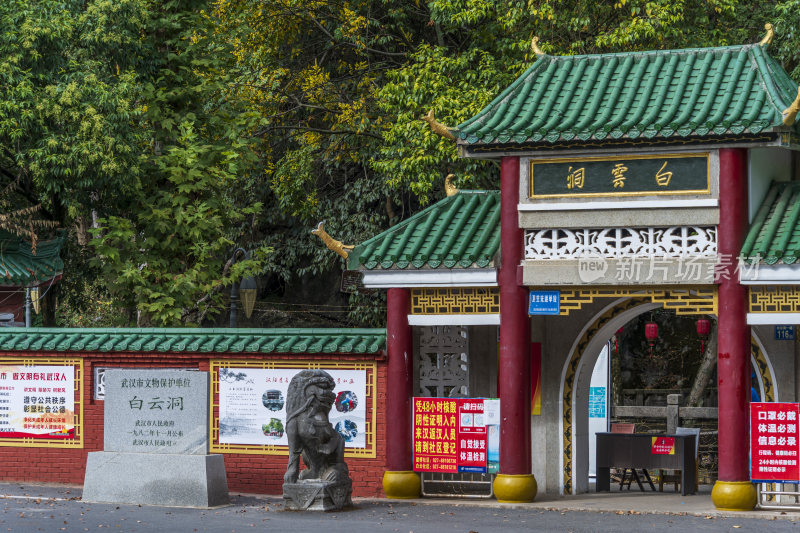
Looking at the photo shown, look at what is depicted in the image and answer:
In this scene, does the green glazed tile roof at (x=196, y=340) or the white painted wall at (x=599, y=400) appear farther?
the white painted wall at (x=599, y=400)

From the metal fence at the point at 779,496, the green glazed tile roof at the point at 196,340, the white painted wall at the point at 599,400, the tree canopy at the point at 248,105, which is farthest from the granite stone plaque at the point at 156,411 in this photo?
the white painted wall at the point at 599,400

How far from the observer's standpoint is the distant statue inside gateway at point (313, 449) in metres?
13.9

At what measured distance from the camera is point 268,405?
15.9 m

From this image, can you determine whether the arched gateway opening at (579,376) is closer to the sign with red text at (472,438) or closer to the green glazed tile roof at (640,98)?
the sign with red text at (472,438)

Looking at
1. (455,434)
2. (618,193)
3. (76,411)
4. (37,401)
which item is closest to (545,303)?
(618,193)

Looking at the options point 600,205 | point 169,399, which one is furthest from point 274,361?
point 600,205

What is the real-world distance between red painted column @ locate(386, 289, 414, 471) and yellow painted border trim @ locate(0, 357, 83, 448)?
4.61m

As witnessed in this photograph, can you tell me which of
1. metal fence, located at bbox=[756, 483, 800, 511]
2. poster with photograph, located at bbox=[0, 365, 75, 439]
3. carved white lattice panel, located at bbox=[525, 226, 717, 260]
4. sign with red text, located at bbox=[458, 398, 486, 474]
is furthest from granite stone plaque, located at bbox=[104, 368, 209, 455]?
metal fence, located at bbox=[756, 483, 800, 511]

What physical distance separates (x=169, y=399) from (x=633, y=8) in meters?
11.5

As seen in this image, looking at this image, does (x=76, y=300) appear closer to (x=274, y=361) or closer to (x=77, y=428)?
(x=77, y=428)

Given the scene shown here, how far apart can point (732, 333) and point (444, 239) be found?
385cm

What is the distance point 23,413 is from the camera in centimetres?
1686

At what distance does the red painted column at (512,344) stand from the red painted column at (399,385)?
49.9 inches

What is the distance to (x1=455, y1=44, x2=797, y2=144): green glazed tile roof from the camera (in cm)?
1377
